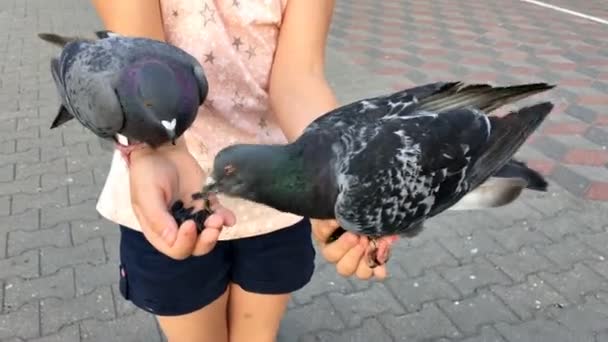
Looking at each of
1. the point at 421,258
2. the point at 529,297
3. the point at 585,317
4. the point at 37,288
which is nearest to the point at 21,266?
the point at 37,288

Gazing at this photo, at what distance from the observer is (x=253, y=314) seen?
212cm

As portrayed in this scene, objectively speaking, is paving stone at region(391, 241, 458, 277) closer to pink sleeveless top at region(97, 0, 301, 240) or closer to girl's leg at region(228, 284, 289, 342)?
girl's leg at region(228, 284, 289, 342)

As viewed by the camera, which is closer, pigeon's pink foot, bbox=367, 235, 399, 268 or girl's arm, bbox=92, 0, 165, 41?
girl's arm, bbox=92, 0, 165, 41

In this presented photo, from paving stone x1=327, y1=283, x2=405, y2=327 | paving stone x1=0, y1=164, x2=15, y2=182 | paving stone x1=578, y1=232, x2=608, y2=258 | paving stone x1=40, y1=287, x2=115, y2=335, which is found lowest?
paving stone x1=0, y1=164, x2=15, y2=182

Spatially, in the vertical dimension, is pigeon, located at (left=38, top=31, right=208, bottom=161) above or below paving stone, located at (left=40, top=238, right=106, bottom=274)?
above

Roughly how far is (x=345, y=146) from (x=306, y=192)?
0.15 m

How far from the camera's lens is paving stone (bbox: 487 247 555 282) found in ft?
11.2

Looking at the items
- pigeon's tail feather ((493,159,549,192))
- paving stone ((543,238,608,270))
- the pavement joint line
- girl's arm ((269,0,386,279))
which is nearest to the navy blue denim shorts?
girl's arm ((269,0,386,279))

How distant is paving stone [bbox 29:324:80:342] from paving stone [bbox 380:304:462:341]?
1404 mm

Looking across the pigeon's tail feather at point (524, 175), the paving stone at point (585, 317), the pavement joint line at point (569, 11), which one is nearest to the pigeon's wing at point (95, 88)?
the pigeon's tail feather at point (524, 175)

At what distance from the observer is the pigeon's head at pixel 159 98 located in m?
1.59

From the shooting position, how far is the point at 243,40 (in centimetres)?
189

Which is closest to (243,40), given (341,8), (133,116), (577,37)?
(133,116)

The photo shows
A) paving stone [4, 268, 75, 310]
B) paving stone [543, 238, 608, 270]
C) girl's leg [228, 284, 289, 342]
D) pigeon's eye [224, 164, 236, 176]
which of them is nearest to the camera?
pigeon's eye [224, 164, 236, 176]
